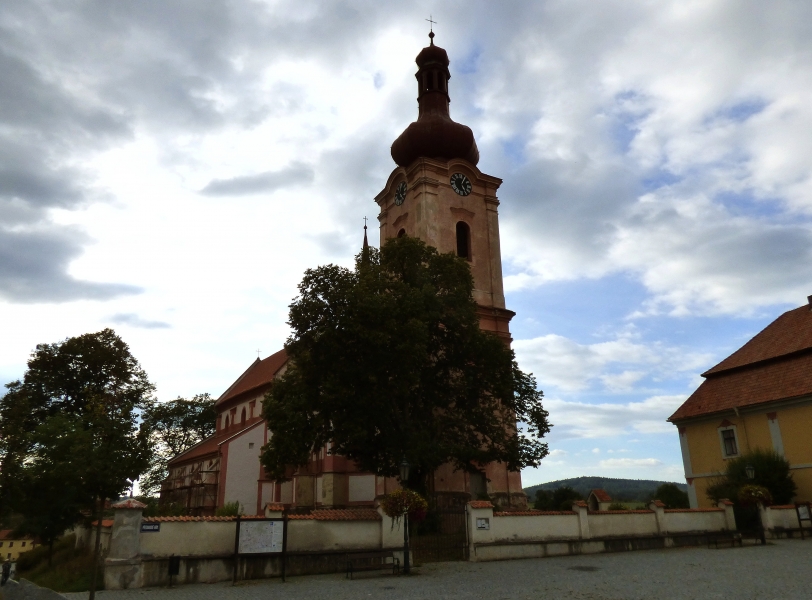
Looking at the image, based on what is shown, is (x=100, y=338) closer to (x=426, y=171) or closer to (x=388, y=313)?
(x=426, y=171)

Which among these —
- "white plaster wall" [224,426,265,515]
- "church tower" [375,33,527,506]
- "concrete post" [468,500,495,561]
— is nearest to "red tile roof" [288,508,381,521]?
"concrete post" [468,500,495,561]

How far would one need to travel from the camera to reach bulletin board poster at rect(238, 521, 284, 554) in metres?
15.9

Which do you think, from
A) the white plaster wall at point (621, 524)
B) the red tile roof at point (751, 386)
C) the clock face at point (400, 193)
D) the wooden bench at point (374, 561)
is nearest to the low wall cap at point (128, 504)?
the wooden bench at point (374, 561)

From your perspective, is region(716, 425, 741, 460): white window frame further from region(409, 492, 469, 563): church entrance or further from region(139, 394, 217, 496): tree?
region(139, 394, 217, 496): tree

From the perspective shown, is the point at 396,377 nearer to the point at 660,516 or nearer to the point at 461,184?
the point at 660,516

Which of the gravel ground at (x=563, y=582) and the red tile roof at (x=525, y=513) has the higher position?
the red tile roof at (x=525, y=513)

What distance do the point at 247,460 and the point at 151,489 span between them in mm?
22093

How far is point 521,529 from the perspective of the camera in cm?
1948

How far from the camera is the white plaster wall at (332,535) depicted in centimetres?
1691

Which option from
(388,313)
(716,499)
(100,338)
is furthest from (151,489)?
(716,499)

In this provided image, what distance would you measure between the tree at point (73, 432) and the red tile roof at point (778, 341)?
2736 centimetres

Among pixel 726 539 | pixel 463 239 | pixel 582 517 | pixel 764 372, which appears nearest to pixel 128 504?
pixel 582 517

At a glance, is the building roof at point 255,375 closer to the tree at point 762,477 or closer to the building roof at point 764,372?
the building roof at point 764,372

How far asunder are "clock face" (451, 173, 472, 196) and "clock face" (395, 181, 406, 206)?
9.23 feet
